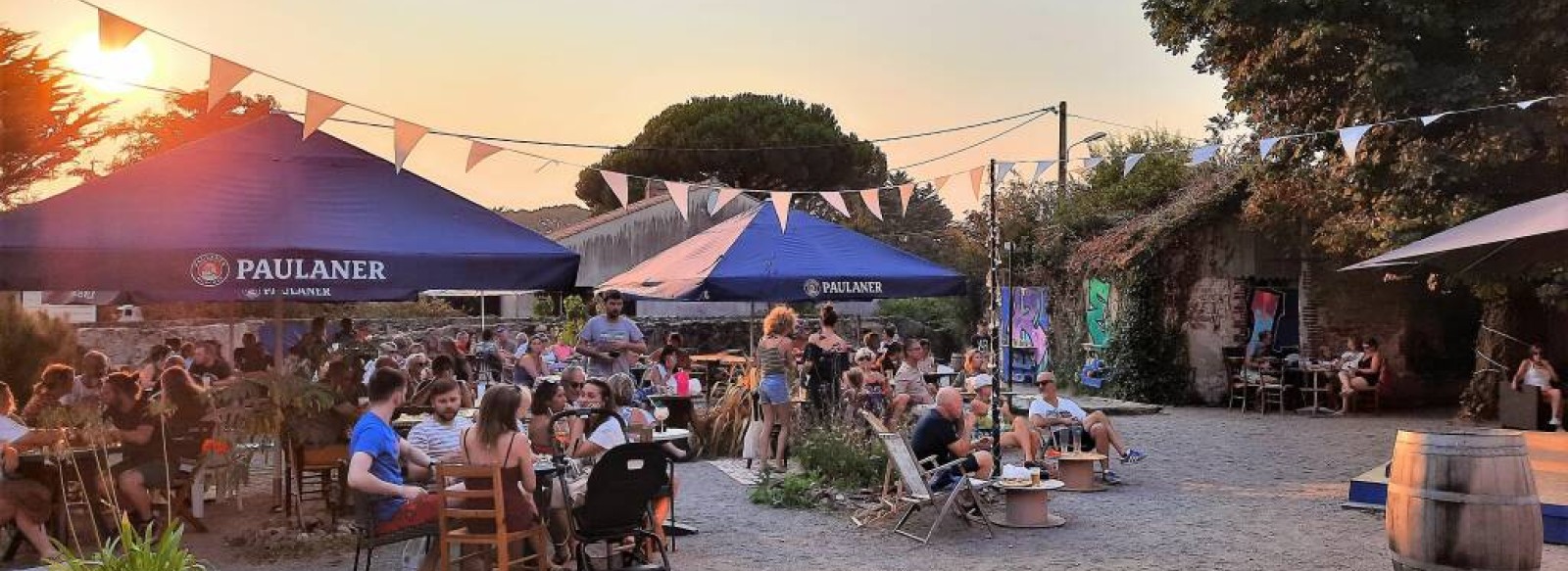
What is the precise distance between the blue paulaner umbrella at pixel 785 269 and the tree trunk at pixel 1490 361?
7789mm

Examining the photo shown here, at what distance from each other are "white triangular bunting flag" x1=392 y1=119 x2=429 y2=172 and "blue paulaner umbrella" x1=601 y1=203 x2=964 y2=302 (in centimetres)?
318

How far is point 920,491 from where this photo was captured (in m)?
7.79

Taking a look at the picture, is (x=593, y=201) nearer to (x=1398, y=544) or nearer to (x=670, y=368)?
(x=670, y=368)

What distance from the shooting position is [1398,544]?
5.48m

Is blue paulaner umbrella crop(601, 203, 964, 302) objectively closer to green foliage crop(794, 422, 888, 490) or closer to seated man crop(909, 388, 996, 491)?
green foliage crop(794, 422, 888, 490)

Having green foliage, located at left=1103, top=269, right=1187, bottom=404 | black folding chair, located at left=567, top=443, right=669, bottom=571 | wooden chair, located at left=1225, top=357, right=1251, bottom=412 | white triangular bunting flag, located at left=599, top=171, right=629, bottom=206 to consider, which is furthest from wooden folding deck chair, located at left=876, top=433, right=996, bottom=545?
green foliage, located at left=1103, top=269, right=1187, bottom=404

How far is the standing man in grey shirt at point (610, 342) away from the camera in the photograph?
10391mm

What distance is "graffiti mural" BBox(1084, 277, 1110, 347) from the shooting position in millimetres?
18827

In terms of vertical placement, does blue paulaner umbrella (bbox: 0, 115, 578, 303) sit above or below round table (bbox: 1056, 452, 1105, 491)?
above

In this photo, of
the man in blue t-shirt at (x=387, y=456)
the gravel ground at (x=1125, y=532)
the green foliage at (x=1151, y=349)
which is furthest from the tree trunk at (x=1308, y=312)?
the man in blue t-shirt at (x=387, y=456)

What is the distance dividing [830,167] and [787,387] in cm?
2925

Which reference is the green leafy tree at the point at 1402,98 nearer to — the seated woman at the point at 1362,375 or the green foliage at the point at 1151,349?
the seated woman at the point at 1362,375

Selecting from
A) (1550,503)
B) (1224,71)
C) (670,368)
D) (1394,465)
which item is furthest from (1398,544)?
(1224,71)

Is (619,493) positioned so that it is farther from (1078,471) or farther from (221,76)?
(1078,471)
